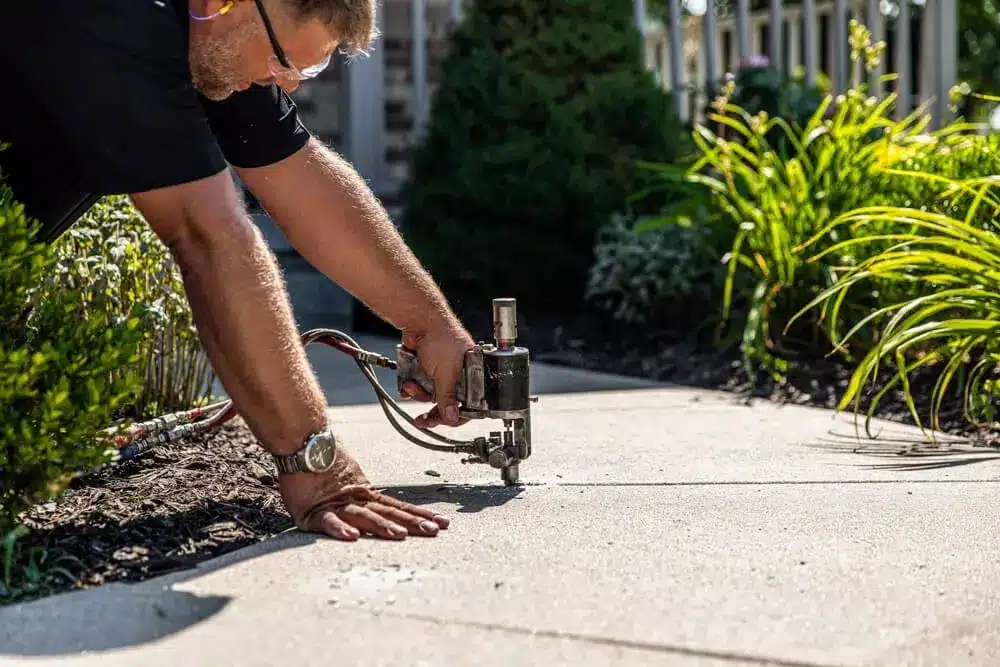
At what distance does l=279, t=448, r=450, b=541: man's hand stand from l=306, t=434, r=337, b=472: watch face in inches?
1.1

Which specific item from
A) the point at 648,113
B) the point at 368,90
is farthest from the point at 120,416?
the point at 368,90

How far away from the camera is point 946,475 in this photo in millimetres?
3674

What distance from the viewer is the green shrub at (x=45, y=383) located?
2.59 m

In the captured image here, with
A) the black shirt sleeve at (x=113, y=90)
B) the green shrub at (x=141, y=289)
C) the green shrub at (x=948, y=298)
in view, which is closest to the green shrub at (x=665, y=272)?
the green shrub at (x=948, y=298)

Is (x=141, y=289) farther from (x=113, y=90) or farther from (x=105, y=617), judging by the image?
(x=105, y=617)

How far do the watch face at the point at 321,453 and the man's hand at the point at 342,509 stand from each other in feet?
0.09

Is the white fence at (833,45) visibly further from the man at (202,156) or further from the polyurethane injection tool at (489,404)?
the man at (202,156)

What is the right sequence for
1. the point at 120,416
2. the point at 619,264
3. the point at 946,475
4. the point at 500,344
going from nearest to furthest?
the point at 500,344, the point at 946,475, the point at 120,416, the point at 619,264

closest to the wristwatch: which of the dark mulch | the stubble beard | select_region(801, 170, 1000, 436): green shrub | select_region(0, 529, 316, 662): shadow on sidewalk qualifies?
the dark mulch

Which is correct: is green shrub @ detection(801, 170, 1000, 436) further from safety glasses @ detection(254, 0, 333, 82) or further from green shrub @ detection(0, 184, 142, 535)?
green shrub @ detection(0, 184, 142, 535)

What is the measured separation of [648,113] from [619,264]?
1.06 meters

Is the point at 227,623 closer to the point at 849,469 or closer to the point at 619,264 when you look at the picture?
the point at 849,469

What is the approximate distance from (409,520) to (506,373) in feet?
1.63

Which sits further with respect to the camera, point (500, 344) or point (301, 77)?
point (500, 344)
